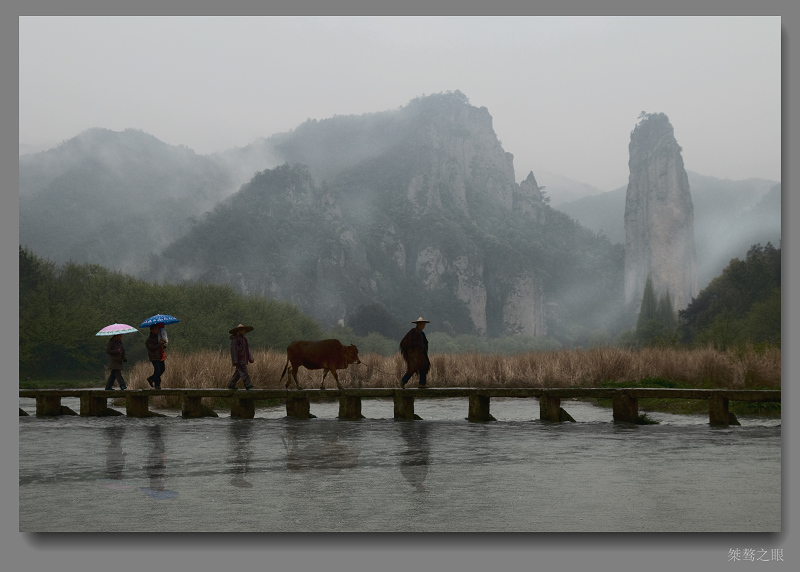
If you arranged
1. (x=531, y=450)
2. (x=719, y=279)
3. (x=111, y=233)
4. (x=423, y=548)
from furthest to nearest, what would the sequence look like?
(x=111, y=233) → (x=719, y=279) → (x=531, y=450) → (x=423, y=548)

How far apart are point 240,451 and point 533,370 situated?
618 inches

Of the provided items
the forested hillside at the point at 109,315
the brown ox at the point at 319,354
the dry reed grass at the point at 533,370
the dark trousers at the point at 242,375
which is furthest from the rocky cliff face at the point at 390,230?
the dark trousers at the point at 242,375

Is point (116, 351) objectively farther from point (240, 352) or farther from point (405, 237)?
point (405, 237)

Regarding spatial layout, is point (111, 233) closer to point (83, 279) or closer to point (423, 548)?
point (83, 279)

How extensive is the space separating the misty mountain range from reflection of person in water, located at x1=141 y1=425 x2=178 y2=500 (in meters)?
91.6

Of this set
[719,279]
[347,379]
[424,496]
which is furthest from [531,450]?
[719,279]

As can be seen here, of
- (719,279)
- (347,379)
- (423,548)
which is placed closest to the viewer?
(423,548)

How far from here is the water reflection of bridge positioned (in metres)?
16.2

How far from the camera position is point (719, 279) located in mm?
54312

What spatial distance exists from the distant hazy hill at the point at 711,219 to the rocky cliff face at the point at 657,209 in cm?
189

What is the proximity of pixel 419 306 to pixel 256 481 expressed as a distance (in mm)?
106863

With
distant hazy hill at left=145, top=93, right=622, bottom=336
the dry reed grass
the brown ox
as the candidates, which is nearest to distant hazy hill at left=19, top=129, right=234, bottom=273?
distant hazy hill at left=145, top=93, right=622, bottom=336

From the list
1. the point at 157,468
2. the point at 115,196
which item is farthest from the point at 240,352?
the point at 115,196

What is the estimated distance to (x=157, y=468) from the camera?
443 inches
